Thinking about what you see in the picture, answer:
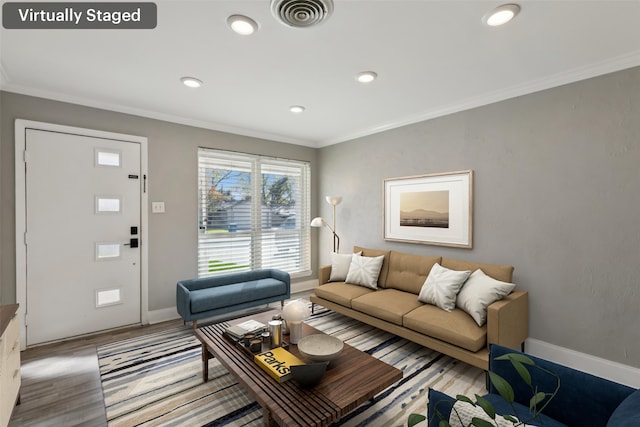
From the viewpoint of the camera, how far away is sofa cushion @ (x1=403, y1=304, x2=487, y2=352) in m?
2.36

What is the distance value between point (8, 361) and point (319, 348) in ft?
6.26

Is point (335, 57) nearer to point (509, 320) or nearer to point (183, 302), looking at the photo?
point (509, 320)

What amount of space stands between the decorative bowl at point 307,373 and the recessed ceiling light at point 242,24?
2.11m

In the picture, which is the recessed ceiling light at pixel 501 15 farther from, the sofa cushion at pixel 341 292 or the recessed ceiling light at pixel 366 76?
the sofa cushion at pixel 341 292

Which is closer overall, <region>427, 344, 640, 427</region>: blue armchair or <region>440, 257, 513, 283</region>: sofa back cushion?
<region>427, 344, 640, 427</region>: blue armchair

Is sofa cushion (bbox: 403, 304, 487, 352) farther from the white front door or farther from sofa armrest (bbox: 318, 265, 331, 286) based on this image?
the white front door

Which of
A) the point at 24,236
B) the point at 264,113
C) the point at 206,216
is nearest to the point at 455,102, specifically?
the point at 264,113

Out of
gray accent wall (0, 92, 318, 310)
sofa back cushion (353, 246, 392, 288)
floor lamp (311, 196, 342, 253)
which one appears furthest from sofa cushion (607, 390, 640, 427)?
gray accent wall (0, 92, 318, 310)

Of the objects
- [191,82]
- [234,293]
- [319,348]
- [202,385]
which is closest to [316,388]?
[319,348]

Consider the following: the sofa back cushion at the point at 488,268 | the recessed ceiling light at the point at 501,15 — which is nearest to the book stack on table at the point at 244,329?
the sofa back cushion at the point at 488,268

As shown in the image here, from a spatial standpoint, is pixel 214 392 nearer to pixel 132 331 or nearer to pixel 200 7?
pixel 132 331

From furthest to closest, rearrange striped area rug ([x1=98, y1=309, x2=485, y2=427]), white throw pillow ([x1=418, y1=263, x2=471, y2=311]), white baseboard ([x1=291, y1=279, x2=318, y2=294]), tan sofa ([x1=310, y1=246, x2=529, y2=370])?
white baseboard ([x1=291, y1=279, x2=318, y2=294]) < white throw pillow ([x1=418, y1=263, x2=471, y2=311]) < tan sofa ([x1=310, y1=246, x2=529, y2=370]) < striped area rug ([x1=98, y1=309, x2=485, y2=427])

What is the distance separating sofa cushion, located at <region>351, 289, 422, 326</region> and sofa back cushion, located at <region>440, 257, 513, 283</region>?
1.73ft

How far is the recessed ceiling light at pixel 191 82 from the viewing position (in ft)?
8.83
